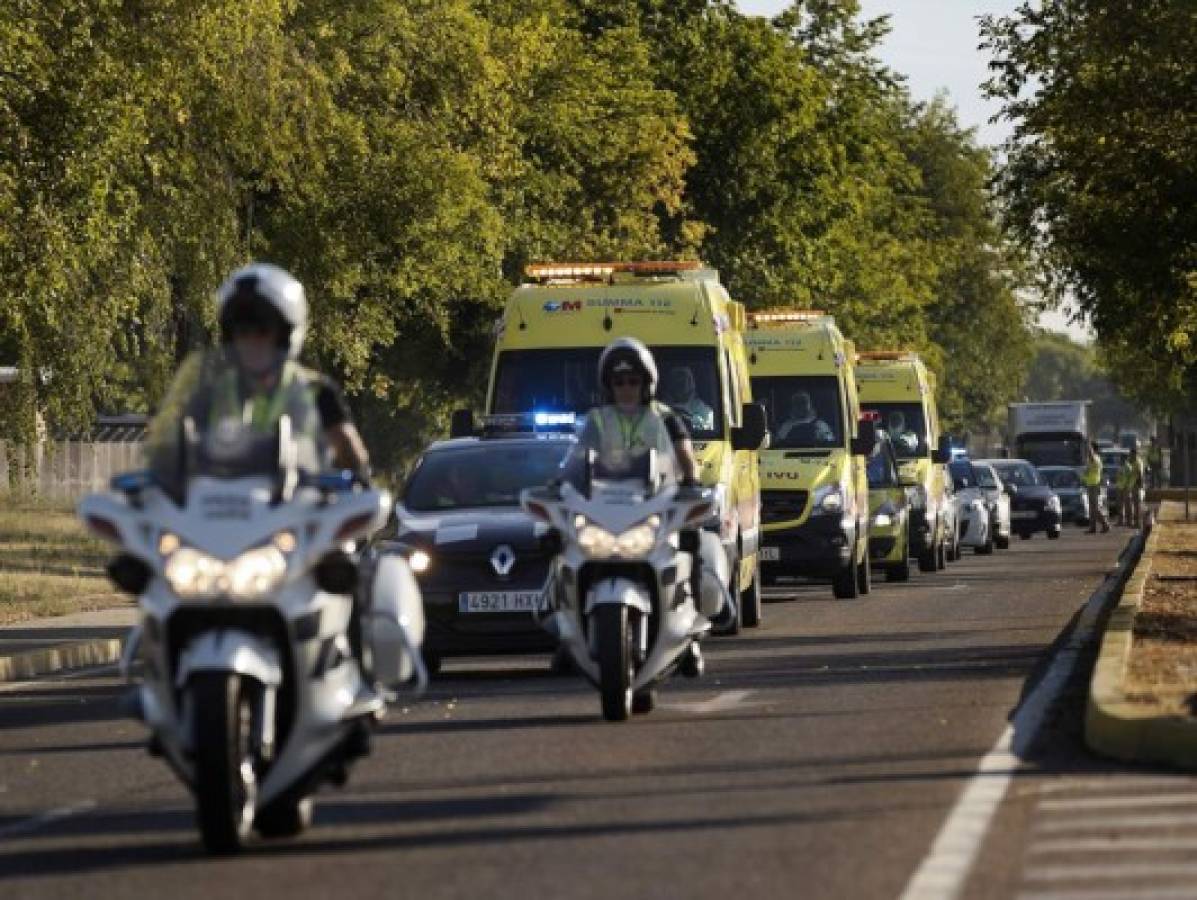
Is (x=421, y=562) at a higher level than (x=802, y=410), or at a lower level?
lower

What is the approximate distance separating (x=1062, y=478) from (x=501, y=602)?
63.3m

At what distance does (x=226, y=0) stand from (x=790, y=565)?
7583mm

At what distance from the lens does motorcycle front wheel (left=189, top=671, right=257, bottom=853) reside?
11.1 m

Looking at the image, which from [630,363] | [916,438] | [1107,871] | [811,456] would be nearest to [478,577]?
[630,363]

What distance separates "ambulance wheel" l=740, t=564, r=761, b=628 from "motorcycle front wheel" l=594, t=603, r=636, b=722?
10486 millimetres

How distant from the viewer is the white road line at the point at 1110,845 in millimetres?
11211

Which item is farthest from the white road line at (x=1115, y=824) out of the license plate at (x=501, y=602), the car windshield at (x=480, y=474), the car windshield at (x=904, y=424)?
the car windshield at (x=904, y=424)

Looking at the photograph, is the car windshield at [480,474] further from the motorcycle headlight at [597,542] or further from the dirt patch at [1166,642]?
the motorcycle headlight at [597,542]

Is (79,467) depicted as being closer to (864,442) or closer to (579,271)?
(864,442)

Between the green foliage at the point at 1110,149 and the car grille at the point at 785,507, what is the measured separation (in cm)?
352

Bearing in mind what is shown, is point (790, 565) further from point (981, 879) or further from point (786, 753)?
point (981, 879)

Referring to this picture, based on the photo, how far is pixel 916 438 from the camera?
45750 mm

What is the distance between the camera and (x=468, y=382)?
2226 inches

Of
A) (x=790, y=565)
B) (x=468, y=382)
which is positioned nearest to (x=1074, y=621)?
(x=790, y=565)
